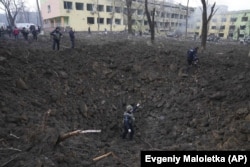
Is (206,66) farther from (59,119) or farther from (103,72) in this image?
(59,119)

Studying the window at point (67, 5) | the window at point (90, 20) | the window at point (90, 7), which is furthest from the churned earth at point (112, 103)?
the window at point (90, 7)

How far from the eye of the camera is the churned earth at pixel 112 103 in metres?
6.55

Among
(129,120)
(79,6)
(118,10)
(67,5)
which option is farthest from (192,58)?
(118,10)

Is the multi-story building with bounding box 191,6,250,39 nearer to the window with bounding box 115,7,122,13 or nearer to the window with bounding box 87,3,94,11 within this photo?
the window with bounding box 115,7,122,13

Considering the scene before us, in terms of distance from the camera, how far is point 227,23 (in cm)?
6322

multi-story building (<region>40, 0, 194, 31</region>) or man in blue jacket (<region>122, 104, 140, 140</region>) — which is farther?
multi-story building (<region>40, 0, 194, 31</region>)

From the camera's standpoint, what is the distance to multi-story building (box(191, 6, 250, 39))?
5973 cm

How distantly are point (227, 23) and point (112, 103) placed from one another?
2417 inches

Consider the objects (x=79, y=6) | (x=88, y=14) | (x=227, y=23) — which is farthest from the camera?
(x=227, y=23)

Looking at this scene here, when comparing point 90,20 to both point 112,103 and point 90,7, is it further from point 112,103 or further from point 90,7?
point 112,103

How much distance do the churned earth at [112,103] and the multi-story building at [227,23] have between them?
171 feet

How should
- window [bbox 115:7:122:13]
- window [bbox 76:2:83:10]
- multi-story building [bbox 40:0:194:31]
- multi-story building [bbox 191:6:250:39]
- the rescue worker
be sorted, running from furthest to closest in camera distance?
multi-story building [bbox 191:6:250:39] < window [bbox 115:7:122:13] < window [bbox 76:2:83:10] < multi-story building [bbox 40:0:194:31] < the rescue worker

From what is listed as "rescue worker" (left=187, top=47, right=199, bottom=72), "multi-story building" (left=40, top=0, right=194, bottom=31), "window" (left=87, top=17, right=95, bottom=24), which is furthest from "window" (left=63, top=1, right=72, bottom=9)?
"rescue worker" (left=187, top=47, right=199, bottom=72)

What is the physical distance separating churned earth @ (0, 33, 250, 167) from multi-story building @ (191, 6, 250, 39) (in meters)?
52.1
